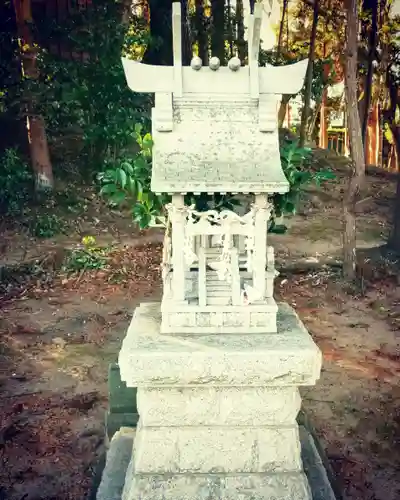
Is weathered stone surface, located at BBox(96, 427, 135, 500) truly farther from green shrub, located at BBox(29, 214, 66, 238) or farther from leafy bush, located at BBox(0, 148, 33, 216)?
leafy bush, located at BBox(0, 148, 33, 216)

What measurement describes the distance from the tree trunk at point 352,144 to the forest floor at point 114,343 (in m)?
0.61

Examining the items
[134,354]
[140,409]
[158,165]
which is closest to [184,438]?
[140,409]

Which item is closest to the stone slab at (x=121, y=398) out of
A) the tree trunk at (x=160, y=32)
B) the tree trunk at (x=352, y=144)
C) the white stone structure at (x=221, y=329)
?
the white stone structure at (x=221, y=329)

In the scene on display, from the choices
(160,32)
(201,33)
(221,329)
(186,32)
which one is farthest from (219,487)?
(201,33)

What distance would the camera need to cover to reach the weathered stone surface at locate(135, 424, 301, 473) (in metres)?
3.97

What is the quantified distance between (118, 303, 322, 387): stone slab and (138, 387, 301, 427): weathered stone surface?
0.13 meters

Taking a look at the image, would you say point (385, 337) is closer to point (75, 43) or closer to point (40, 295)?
point (40, 295)

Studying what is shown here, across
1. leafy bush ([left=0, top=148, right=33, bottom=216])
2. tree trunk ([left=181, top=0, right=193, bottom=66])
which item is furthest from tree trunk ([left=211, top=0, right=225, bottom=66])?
leafy bush ([left=0, top=148, right=33, bottom=216])

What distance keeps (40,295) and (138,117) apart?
5269 mm

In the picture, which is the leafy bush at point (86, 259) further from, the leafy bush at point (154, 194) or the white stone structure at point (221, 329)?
the white stone structure at point (221, 329)

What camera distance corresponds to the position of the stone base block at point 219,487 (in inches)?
154

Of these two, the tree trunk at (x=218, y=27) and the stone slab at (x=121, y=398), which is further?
the tree trunk at (x=218, y=27)

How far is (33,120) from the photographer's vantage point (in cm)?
1307

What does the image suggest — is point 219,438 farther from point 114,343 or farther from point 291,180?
point 114,343
